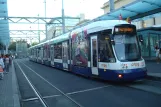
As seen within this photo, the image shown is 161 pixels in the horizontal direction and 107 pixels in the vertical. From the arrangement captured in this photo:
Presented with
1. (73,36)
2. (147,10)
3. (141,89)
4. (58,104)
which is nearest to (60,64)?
(73,36)

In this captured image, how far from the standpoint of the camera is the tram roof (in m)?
17.4

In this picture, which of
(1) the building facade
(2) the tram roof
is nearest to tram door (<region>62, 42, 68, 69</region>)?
(2) the tram roof

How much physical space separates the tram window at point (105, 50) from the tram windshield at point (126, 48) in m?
0.38

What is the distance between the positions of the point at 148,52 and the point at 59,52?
9.45m

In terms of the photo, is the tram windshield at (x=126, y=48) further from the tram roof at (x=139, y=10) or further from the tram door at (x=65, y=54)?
the tram door at (x=65, y=54)

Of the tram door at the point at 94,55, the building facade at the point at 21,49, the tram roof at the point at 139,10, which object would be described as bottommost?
the tram door at the point at 94,55

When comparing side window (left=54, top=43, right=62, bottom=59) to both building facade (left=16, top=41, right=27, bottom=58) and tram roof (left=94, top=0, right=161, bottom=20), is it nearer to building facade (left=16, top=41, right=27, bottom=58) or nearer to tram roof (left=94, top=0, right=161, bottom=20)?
tram roof (left=94, top=0, right=161, bottom=20)

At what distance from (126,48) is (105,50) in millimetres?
1081

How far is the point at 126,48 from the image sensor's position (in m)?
13.5

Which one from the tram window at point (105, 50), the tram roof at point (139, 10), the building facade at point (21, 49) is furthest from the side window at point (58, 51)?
the building facade at point (21, 49)

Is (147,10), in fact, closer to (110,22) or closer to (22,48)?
(110,22)

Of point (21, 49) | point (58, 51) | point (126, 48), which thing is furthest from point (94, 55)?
point (21, 49)

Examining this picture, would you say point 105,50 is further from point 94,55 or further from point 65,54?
point 65,54

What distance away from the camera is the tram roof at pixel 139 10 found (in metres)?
17.4
